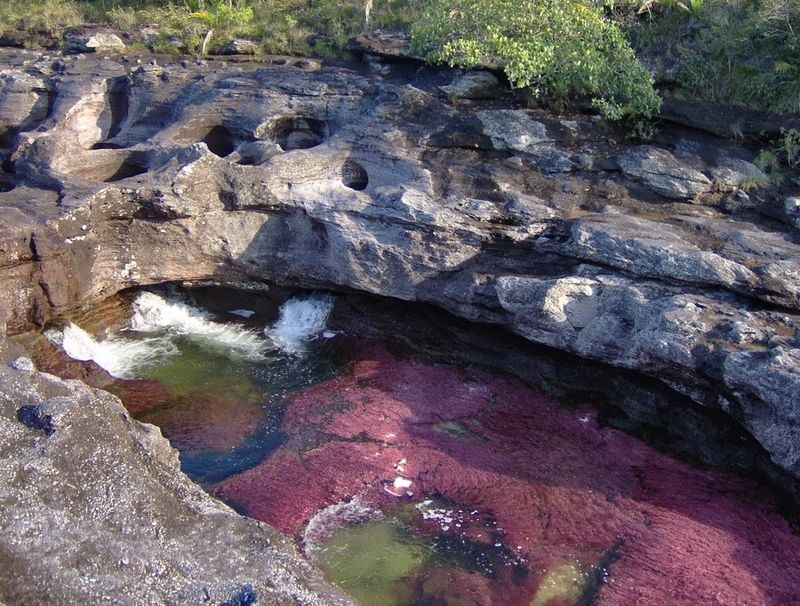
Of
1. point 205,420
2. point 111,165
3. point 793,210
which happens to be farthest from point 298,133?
point 793,210

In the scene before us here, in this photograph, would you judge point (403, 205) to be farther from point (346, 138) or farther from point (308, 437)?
point (308, 437)

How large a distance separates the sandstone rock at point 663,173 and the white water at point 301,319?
7236mm

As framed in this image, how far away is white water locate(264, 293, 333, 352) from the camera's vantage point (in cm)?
1750

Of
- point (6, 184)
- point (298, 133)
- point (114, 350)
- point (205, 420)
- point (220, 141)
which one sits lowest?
point (114, 350)

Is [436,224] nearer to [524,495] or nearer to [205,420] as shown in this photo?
[524,495]

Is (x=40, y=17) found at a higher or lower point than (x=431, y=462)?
higher

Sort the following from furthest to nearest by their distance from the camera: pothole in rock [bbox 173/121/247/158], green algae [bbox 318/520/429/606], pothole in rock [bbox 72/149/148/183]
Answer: pothole in rock [bbox 173/121/247/158] < pothole in rock [bbox 72/149/148/183] < green algae [bbox 318/520/429/606]

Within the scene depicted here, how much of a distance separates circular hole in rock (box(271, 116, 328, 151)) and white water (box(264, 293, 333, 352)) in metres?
3.86

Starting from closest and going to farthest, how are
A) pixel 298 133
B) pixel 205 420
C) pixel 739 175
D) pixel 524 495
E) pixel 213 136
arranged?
1. pixel 524 495
2. pixel 205 420
3. pixel 739 175
4. pixel 298 133
5. pixel 213 136

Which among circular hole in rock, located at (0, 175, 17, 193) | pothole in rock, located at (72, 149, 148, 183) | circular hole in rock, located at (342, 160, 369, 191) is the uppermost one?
circular hole in rock, located at (342, 160, 369, 191)

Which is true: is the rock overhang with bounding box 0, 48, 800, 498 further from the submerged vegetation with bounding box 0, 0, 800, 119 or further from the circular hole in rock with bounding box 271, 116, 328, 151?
the submerged vegetation with bounding box 0, 0, 800, 119

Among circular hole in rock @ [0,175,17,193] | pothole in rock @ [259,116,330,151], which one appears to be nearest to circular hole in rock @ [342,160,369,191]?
pothole in rock @ [259,116,330,151]

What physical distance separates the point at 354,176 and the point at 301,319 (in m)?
3.51

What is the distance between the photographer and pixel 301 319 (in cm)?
A: 1809
